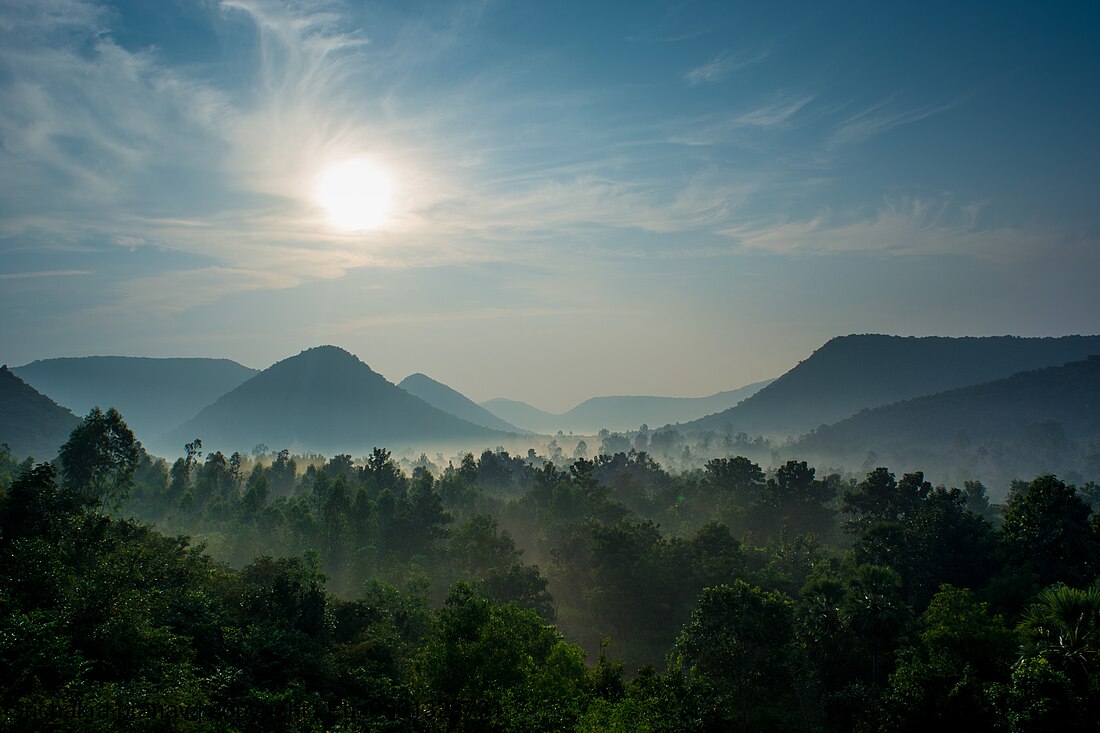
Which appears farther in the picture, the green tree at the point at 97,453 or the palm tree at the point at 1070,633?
the green tree at the point at 97,453

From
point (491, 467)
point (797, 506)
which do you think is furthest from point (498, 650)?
point (491, 467)

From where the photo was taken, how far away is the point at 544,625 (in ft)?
138

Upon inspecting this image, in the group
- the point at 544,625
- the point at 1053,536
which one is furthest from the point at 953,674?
the point at 1053,536

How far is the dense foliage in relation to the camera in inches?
810

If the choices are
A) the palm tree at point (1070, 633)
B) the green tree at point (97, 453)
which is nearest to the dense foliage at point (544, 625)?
the palm tree at point (1070, 633)

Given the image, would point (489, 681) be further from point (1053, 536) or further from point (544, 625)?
point (1053, 536)

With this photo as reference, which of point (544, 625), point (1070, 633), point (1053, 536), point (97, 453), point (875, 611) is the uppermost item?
point (97, 453)

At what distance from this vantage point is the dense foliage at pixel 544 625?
20562 mm

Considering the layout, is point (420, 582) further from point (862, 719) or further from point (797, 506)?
point (797, 506)

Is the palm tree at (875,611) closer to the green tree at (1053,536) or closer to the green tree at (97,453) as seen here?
the green tree at (1053,536)

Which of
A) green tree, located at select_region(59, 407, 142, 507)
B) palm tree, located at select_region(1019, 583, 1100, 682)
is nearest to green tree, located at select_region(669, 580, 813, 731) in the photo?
palm tree, located at select_region(1019, 583, 1100, 682)

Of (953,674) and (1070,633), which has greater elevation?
(1070,633)

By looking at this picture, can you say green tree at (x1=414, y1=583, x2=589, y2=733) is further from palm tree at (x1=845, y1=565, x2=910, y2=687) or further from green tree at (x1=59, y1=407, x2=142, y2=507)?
green tree at (x1=59, y1=407, x2=142, y2=507)

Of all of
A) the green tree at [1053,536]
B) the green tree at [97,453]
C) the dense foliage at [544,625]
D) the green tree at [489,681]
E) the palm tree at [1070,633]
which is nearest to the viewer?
the dense foliage at [544,625]
